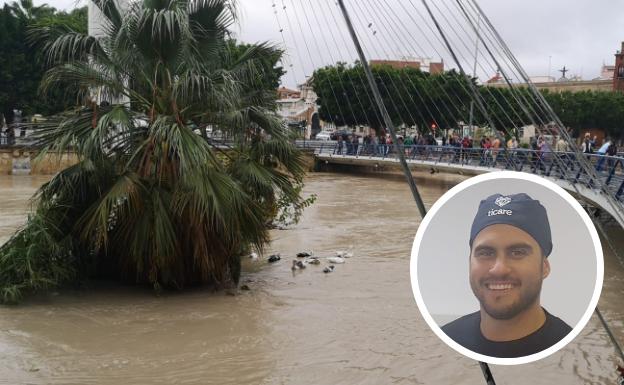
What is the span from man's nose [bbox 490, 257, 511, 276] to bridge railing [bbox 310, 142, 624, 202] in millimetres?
988

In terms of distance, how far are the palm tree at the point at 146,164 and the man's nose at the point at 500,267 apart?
6.94 m

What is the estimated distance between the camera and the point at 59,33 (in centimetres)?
1008

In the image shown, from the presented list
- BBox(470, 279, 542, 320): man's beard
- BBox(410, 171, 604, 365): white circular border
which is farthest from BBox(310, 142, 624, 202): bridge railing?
BBox(470, 279, 542, 320): man's beard

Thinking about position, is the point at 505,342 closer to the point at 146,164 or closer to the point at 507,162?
the point at 507,162

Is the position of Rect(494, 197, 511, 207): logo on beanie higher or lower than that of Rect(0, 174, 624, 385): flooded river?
higher

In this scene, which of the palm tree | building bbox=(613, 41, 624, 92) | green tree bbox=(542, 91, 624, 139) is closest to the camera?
the palm tree

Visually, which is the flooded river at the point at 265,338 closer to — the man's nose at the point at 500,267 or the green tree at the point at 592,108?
the man's nose at the point at 500,267

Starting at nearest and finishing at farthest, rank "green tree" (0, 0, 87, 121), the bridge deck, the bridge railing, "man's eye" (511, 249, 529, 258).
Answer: "man's eye" (511, 249, 529, 258), the bridge deck, the bridge railing, "green tree" (0, 0, 87, 121)

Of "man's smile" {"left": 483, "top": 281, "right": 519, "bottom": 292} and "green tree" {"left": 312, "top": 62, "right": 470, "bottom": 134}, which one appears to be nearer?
"man's smile" {"left": 483, "top": 281, "right": 519, "bottom": 292}

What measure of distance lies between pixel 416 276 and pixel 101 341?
666 centimetres

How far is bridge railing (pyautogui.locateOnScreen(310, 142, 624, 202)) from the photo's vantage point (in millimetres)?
11273

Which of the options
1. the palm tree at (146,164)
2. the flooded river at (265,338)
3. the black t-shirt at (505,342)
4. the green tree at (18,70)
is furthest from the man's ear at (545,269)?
the green tree at (18,70)

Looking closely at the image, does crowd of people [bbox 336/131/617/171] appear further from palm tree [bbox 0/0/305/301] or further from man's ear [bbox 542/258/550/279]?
palm tree [bbox 0/0/305/301]

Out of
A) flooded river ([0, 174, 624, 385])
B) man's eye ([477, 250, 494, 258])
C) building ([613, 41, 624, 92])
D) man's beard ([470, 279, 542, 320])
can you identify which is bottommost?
flooded river ([0, 174, 624, 385])
